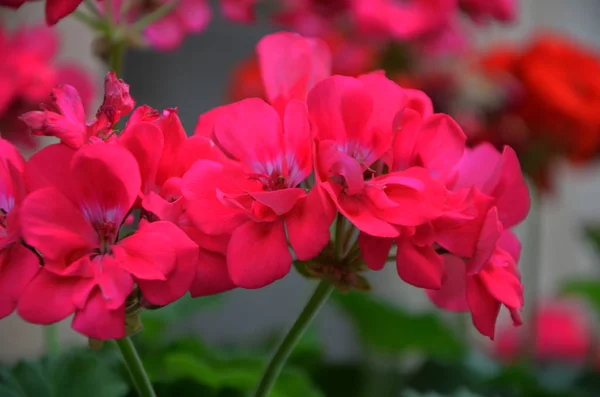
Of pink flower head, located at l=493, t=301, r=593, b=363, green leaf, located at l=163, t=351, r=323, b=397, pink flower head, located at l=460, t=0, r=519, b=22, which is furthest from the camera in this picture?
pink flower head, located at l=493, t=301, r=593, b=363

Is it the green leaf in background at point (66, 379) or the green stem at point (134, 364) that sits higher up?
the green stem at point (134, 364)

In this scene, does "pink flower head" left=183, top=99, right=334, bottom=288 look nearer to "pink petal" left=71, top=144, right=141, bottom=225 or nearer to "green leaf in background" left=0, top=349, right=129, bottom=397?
"pink petal" left=71, top=144, right=141, bottom=225

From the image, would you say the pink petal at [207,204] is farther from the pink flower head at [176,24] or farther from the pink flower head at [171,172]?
the pink flower head at [176,24]

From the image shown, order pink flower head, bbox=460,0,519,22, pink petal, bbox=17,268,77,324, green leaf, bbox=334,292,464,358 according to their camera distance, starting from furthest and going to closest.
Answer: green leaf, bbox=334,292,464,358 → pink flower head, bbox=460,0,519,22 → pink petal, bbox=17,268,77,324

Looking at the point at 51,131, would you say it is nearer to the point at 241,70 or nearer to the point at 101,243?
the point at 101,243

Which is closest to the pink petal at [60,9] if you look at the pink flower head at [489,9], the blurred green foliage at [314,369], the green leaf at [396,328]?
the blurred green foliage at [314,369]

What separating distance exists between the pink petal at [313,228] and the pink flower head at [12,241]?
0.34 feet

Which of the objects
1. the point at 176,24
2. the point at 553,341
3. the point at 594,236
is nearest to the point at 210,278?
the point at 176,24

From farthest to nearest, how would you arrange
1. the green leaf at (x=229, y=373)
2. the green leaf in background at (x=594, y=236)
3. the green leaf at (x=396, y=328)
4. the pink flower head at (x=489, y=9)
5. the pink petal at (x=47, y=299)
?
the green leaf in background at (x=594, y=236) < the green leaf at (x=396, y=328) < the pink flower head at (x=489, y=9) < the green leaf at (x=229, y=373) < the pink petal at (x=47, y=299)

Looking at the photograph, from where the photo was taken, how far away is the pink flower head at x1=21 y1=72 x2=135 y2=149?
27 centimetres

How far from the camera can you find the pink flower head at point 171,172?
27cm

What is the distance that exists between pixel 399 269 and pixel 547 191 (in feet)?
2.18

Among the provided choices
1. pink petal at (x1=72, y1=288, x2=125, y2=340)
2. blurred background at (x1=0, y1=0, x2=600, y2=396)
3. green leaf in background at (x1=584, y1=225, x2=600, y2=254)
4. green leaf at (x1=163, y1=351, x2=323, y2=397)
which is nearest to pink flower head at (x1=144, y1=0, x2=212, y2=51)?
blurred background at (x1=0, y1=0, x2=600, y2=396)

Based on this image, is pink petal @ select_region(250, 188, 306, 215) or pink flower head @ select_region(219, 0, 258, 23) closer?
pink petal @ select_region(250, 188, 306, 215)
